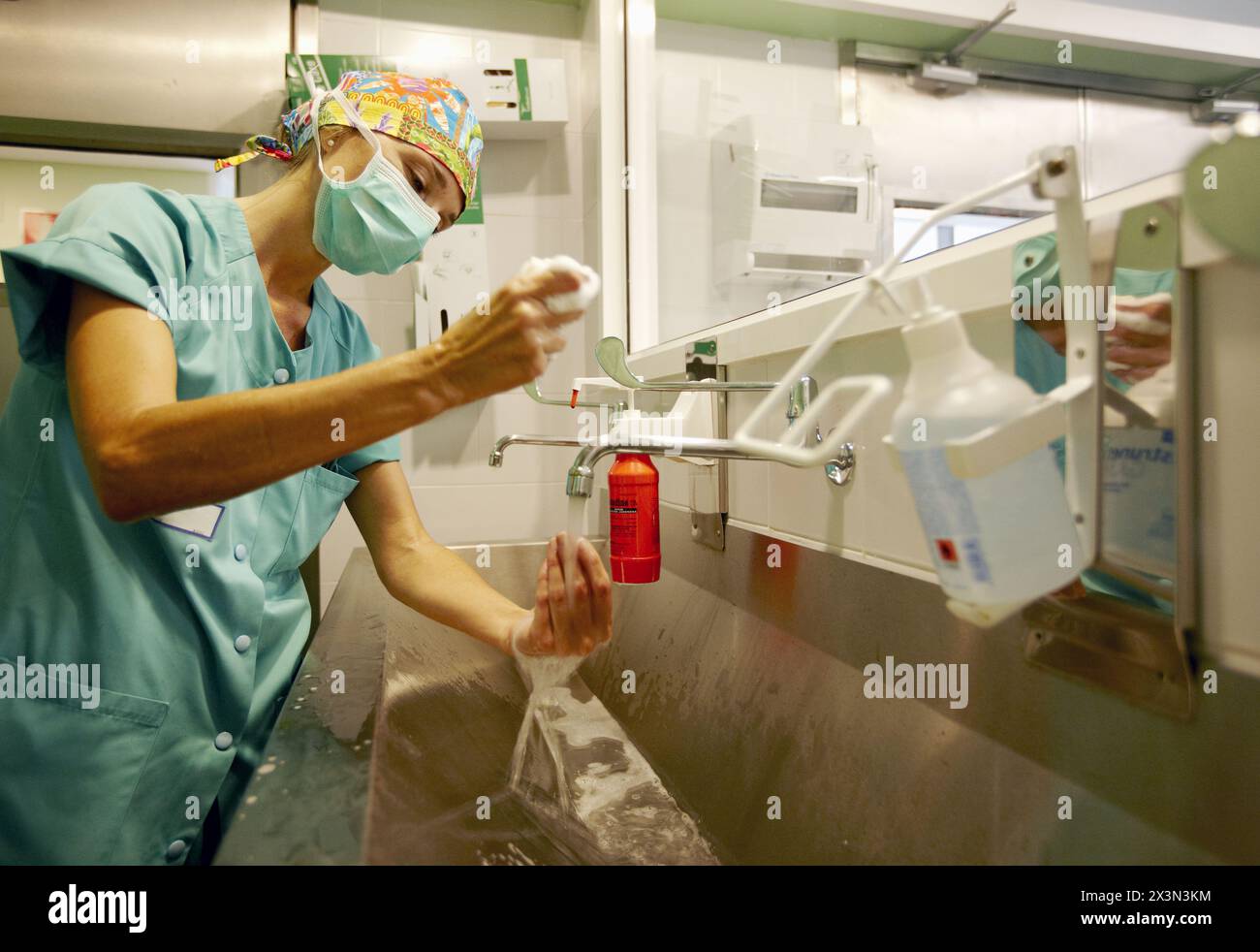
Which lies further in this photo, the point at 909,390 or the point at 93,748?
the point at 93,748

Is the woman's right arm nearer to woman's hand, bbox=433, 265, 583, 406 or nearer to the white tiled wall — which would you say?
woman's hand, bbox=433, 265, 583, 406

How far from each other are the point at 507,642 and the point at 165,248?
584 mm

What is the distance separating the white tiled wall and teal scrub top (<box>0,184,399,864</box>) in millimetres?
1142

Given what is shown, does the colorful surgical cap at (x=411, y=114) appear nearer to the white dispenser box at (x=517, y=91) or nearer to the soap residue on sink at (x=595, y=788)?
the soap residue on sink at (x=595, y=788)

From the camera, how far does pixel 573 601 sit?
757 millimetres

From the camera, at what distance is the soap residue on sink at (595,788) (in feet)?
2.81

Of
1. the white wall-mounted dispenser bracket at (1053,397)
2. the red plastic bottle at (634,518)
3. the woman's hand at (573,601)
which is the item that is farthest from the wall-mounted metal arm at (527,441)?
the white wall-mounted dispenser bracket at (1053,397)

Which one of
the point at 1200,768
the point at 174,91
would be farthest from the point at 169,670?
the point at 174,91

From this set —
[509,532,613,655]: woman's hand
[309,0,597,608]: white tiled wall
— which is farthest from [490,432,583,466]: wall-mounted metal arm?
[309,0,597,608]: white tiled wall

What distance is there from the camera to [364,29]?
1.95 meters

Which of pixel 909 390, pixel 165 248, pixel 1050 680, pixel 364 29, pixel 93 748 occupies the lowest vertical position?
pixel 93 748
